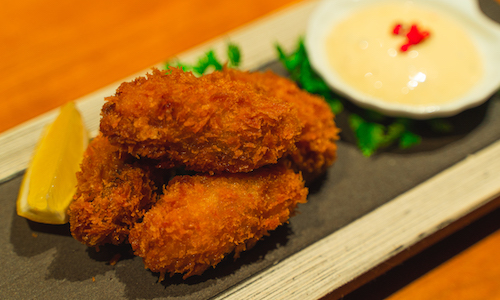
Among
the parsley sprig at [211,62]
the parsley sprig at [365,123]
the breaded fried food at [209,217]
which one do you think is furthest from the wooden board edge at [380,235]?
the parsley sprig at [211,62]

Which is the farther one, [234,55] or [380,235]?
[234,55]

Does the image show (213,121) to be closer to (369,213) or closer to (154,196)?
(154,196)

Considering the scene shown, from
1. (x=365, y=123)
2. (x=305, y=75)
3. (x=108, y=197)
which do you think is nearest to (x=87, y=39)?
(x=305, y=75)

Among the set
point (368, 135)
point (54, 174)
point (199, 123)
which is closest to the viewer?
point (199, 123)

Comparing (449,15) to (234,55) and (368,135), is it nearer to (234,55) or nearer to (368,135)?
(368,135)

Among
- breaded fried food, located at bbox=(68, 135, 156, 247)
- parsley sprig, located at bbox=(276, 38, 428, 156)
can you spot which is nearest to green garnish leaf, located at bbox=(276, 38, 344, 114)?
parsley sprig, located at bbox=(276, 38, 428, 156)

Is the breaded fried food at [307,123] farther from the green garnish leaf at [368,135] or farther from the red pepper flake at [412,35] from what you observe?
the red pepper flake at [412,35]
